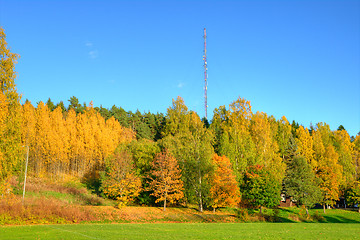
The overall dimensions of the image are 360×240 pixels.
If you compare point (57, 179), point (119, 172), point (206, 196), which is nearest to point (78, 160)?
point (57, 179)

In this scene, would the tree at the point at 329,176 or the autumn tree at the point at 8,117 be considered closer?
the autumn tree at the point at 8,117

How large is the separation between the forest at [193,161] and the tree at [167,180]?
0.15 m

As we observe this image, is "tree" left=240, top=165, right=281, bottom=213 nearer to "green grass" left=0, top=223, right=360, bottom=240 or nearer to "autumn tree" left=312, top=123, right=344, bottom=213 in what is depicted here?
"autumn tree" left=312, top=123, right=344, bottom=213

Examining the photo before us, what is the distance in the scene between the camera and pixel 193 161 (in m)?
42.1

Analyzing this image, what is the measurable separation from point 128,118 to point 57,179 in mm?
32156

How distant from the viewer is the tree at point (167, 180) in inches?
1497

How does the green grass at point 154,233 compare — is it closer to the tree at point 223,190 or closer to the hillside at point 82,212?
the hillside at point 82,212

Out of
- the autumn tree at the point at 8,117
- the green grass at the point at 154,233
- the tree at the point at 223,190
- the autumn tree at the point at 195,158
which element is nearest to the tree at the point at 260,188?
the tree at the point at 223,190

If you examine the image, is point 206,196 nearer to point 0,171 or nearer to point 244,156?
point 244,156

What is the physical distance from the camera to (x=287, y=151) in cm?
5756

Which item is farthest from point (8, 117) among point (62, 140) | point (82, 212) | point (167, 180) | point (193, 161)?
point (62, 140)

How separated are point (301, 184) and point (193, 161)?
2029 centimetres

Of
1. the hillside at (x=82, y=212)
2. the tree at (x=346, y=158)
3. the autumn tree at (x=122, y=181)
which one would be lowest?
the hillside at (x=82, y=212)

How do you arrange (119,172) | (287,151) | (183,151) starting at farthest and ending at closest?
(287,151) → (183,151) → (119,172)
